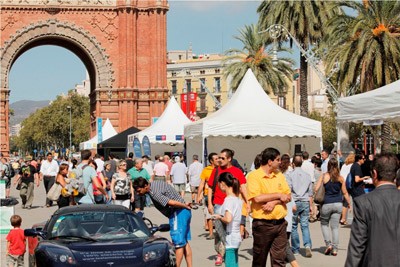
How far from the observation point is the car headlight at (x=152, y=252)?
1019 centimetres

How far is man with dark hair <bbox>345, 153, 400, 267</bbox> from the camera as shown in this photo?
6488mm

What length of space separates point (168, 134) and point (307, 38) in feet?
32.5

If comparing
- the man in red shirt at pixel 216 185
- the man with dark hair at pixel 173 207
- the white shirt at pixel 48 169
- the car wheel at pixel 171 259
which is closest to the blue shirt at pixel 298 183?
the man in red shirt at pixel 216 185

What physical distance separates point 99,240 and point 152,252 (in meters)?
0.79

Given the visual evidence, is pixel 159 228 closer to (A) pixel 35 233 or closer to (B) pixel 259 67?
(A) pixel 35 233

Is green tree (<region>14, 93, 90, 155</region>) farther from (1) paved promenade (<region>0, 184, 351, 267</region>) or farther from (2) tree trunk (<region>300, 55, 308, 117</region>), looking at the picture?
(1) paved promenade (<region>0, 184, 351, 267</region>)

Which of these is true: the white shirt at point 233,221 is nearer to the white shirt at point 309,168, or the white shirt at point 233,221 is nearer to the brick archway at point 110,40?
the white shirt at point 309,168

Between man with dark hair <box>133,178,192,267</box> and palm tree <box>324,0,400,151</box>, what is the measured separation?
18396 mm

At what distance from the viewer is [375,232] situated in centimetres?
654

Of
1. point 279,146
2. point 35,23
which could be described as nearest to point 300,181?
point 279,146

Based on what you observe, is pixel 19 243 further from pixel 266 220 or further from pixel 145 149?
pixel 145 149

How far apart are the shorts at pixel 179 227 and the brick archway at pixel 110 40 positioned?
45.4m

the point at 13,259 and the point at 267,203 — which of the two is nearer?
the point at 267,203

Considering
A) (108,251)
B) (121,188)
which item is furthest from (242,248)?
(108,251)
